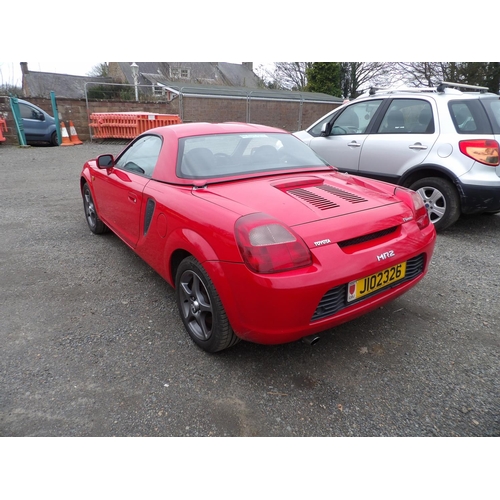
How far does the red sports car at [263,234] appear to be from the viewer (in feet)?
6.63

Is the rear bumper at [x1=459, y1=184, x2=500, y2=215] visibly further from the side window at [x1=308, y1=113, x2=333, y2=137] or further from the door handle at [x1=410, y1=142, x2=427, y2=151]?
the side window at [x1=308, y1=113, x2=333, y2=137]

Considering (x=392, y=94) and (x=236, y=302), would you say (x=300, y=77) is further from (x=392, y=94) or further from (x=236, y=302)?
(x=236, y=302)

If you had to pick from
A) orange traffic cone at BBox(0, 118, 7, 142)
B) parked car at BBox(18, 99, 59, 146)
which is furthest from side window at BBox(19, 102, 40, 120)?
orange traffic cone at BBox(0, 118, 7, 142)

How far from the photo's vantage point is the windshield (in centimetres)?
287

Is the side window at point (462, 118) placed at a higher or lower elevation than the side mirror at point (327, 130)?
higher

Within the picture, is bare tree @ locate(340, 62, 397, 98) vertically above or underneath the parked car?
above

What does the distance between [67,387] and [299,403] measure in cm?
139

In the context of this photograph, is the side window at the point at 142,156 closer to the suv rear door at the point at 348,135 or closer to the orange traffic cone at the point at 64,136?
the suv rear door at the point at 348,135

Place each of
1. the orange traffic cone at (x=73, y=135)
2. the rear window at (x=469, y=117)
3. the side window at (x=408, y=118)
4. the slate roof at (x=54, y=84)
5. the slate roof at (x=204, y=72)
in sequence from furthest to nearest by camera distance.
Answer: the slate roof at (x=204, y=72), the slate roof at (x=54, y=84), the orange traffic cone at (x=73, y=135), the side window at (x=408, y=118), the rear window at (x=469, y=117)

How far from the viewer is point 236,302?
210 cm

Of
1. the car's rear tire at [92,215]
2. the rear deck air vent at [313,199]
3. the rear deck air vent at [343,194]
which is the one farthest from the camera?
the car's rear tire at [92,215]

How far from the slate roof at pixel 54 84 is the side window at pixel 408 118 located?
4138cm

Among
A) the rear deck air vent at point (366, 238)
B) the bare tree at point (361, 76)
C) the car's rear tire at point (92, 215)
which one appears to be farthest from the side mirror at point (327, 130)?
the bare tree at point (361, 76)

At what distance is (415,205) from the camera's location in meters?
2.66
